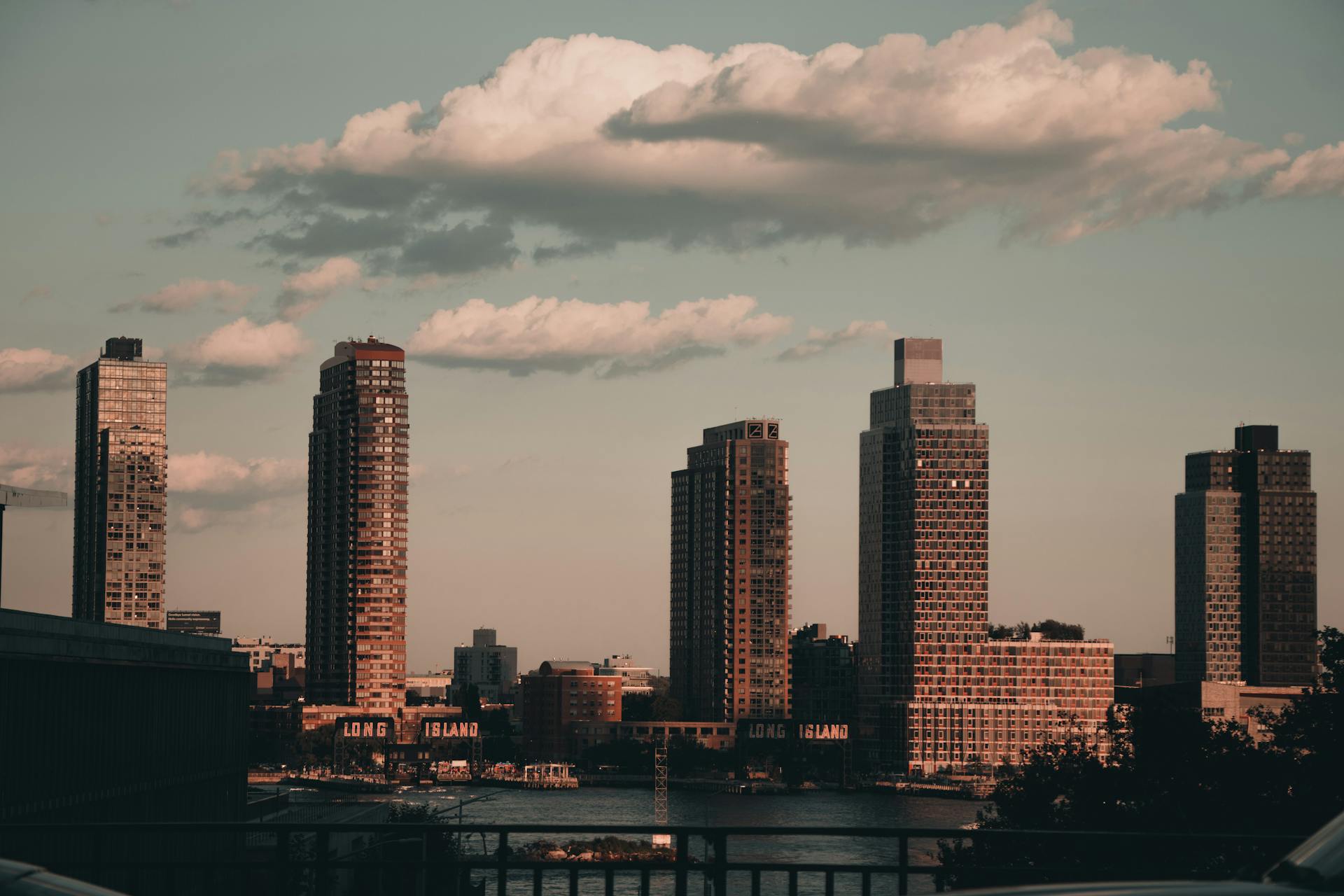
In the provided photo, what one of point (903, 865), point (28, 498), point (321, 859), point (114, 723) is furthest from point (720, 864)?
point (28, 498)

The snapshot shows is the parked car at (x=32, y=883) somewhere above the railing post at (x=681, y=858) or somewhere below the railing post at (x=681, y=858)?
above

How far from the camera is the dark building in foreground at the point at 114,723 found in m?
41.9

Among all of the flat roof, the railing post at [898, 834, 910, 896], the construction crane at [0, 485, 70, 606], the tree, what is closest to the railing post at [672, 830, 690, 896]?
the railing post at [898, 834, 910, 896]

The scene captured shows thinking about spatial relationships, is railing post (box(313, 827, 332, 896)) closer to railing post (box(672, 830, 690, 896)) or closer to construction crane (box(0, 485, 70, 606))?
railing post (box(672, 830, 690, 896))

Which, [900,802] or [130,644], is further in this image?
[900,802]

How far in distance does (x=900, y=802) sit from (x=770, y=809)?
1590 centimetres

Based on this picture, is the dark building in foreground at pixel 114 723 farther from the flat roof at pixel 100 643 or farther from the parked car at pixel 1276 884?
the parked car at pixel 1276 884

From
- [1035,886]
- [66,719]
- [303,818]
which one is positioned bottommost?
[303,818]

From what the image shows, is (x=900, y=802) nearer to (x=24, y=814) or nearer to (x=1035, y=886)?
(x=24, y=814)

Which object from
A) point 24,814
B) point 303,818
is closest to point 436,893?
point 24,814

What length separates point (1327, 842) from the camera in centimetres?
705

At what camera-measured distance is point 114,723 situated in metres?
49.1

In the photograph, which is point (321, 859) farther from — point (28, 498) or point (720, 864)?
point (28, 498)

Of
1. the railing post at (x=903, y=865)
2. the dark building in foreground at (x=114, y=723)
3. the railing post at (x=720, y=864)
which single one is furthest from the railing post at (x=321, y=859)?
the dark building in foreground at (x=114, y=723)
